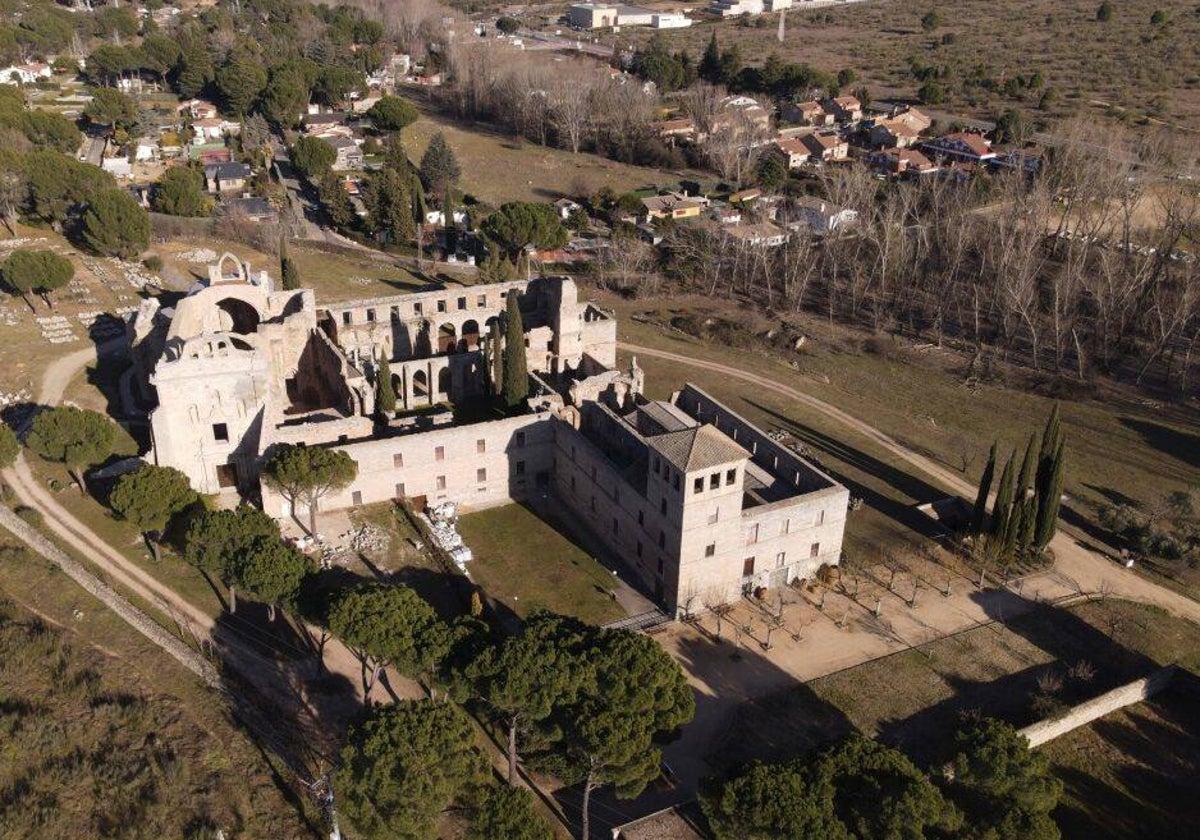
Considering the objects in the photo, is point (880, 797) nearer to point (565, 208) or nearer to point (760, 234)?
point (760, 234)

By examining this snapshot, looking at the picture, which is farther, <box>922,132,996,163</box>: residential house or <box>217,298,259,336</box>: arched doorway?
<box>922,132,996,163</box>: residential house

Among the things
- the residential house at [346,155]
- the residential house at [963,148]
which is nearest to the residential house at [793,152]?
the residential house at [963,148]

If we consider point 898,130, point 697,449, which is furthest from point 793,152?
point 697,449

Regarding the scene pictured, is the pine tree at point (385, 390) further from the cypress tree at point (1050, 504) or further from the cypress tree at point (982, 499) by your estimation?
the cypress tree at point (1050, 504)

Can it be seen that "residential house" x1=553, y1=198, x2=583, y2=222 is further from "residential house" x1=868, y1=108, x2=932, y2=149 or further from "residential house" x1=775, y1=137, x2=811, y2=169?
"residential house" x1=868, y1=108, x2=932, y2=149

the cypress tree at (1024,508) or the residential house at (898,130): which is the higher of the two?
the residential house at (898,130)

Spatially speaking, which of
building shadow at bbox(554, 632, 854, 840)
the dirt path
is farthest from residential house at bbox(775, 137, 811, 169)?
building shadow at bbox(554, 632, 854, 840)

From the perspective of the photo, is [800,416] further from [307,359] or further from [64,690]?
[64,690]
